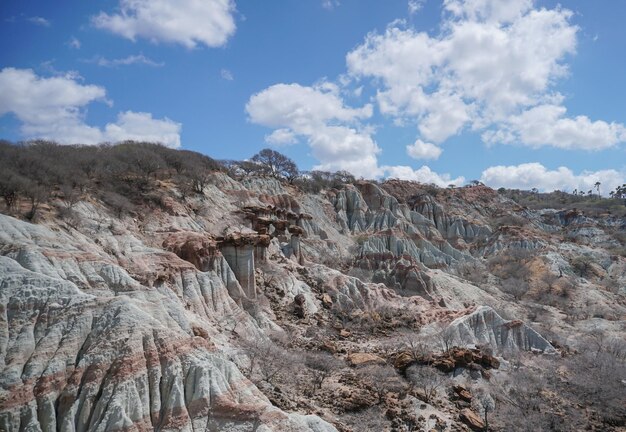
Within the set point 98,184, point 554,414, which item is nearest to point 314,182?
point 98,184

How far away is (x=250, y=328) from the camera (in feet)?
89.1

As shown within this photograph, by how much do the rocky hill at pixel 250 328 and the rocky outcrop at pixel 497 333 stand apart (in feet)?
0.47

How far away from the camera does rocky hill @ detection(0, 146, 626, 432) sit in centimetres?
1575

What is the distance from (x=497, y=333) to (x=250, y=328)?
1925 centimetres

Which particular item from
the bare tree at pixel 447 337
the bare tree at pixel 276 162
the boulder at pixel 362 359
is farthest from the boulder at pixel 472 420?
the bare tree at pixel 276 162

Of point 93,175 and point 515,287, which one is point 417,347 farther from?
point 515,287

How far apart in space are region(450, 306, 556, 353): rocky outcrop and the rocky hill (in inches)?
5.6

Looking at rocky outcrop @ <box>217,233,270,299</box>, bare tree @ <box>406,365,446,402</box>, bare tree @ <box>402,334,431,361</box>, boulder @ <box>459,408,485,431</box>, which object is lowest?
boulder @ <box>459,408,485,431</box>

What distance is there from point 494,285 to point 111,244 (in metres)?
47.6

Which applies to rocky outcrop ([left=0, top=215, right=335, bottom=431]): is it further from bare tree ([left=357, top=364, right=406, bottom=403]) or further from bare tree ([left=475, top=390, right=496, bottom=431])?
bare tree ([left=475, top=390, right=496, bottom=431])

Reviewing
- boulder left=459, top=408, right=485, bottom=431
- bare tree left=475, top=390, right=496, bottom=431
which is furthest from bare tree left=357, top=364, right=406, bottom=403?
bare tree left=475, top=390, right=496, bottom=431

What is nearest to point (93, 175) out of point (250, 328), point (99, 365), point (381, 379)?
point (250, 328)

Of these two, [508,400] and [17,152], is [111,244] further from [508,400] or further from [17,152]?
[508,400]

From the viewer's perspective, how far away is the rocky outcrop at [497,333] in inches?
1329
